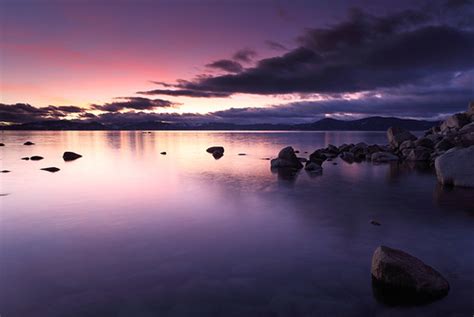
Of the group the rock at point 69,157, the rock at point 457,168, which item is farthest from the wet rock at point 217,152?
the rock at point 457,168

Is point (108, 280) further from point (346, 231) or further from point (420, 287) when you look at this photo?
point (346, 231)

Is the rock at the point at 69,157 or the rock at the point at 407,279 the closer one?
the rock at the point at 407,279

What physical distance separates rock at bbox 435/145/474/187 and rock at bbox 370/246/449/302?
51.3 feet

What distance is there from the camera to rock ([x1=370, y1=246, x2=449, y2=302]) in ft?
23.7

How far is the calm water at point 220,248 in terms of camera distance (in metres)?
7.25

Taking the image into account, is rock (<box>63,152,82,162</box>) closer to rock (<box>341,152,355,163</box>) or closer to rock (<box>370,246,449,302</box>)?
rock (<box>341,152,355,163</box>)

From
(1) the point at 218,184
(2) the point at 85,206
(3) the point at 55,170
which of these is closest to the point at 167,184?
(1) the point at 218,184

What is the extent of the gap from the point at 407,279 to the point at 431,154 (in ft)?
117

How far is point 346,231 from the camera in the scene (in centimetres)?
1215

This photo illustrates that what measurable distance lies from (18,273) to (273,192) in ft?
46.4

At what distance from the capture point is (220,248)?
415 inches

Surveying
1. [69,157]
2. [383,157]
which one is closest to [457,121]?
[383,157]

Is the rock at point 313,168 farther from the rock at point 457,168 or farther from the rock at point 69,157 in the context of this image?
the rock at point 69,157

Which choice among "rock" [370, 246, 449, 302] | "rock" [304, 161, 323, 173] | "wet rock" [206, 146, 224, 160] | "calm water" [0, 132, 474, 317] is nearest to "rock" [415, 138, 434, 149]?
"rock" [304, 161, 323, 173]
